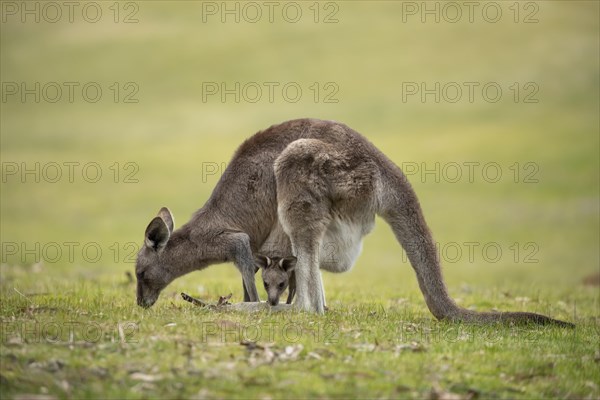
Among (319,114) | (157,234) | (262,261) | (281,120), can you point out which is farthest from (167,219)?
(319,114)

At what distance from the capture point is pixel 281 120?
154 feet

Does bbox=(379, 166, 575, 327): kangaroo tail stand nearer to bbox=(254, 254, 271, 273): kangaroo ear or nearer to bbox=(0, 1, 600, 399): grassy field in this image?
bbox=(0, 1, 600, 399): grassy field

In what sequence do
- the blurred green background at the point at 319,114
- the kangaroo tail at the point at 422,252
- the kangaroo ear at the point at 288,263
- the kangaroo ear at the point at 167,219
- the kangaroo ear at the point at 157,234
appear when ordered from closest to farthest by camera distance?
the kangaroo tail at the point at 422,252, the kangaroo ear at the point at 288,263, the kangaroo ear at the point at 157,234, the kangaroo ear at the point at 167,219, the blurred green background at the point at 319,114

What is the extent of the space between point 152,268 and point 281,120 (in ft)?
121

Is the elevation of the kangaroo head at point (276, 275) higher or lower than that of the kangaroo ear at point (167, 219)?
lower

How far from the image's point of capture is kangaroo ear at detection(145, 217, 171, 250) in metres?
9.96

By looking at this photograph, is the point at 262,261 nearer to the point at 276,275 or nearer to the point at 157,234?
the point at 276,275

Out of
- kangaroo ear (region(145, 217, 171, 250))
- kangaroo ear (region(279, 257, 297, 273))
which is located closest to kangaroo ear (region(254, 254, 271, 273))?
kangaroo ear (region(279, 257, 297, 273))

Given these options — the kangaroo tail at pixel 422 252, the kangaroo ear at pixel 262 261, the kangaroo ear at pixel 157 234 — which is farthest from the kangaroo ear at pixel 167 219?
the kangaroo tail at pixel 422 252

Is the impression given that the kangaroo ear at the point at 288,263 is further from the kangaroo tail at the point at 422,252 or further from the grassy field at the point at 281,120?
→ the kangaroo tail at the point at 422,252

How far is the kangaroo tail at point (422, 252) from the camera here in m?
8.93

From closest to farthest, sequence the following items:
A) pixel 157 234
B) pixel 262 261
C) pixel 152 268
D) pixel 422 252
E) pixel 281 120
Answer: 1. pixel 422 252
2. pixel 262 261
3. pixel 157 234
4. pixel 152 268
5. pixel 281 120

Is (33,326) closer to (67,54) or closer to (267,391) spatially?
(267,391)

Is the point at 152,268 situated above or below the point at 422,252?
below
